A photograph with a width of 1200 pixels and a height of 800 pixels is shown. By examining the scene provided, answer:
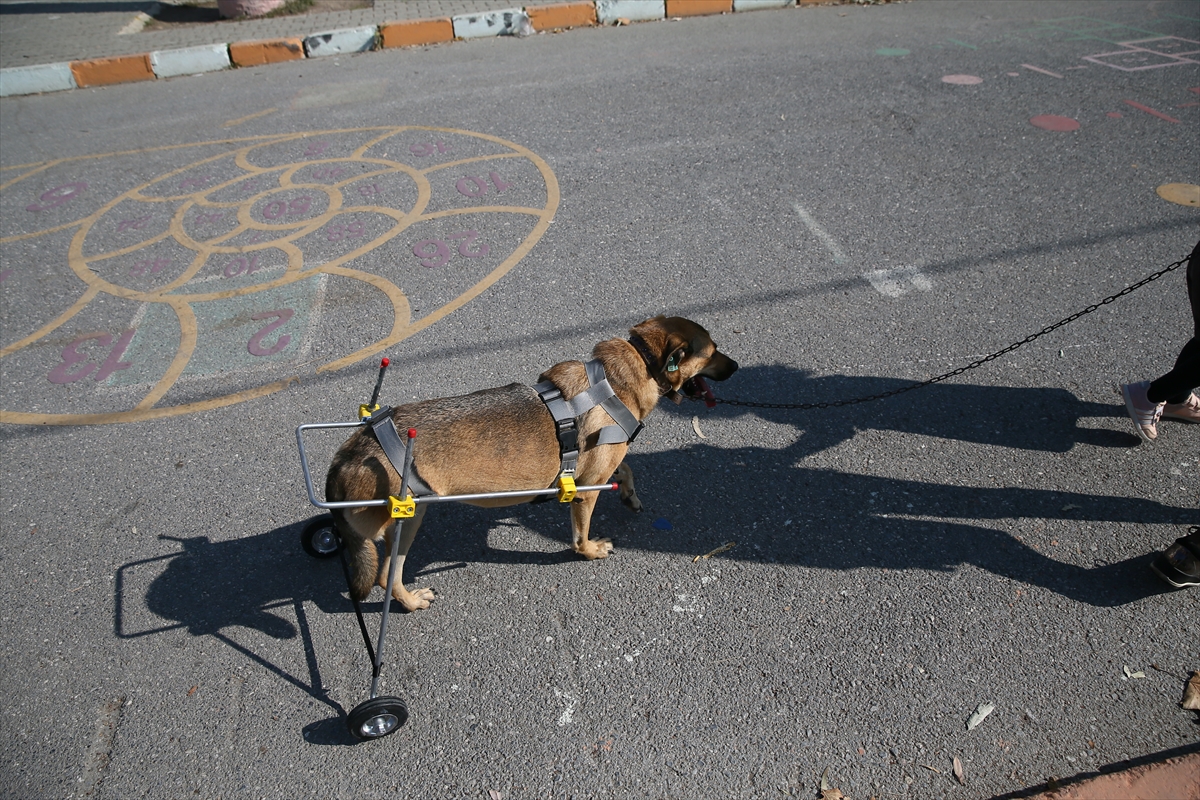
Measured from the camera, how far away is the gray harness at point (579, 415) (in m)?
3.44

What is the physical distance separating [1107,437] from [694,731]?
3185mm

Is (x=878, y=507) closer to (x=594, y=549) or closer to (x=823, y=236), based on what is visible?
(x=594, y=549)

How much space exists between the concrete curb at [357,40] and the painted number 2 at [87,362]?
7.30 metres

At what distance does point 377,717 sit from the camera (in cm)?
297

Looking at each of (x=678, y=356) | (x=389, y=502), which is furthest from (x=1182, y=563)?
(x=389, y=502)

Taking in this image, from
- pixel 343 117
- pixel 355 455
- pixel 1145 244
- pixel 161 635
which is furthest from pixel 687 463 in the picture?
pixel 343 117

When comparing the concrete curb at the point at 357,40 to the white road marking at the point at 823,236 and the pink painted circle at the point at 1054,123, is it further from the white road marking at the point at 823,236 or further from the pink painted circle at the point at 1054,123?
the white road marking at the point at 823,236

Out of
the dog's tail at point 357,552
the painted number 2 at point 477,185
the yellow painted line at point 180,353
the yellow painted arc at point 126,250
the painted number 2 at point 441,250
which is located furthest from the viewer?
the painted number 2 at point 477,185

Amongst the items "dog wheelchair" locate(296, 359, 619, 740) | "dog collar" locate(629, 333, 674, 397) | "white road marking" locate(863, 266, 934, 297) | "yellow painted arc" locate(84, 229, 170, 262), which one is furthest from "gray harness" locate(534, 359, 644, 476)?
"yellow painted arc" locate(84, 229, 170, 262)

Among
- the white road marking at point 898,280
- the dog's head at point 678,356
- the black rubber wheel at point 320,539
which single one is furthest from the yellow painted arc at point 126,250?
the white road marking at point 898,280

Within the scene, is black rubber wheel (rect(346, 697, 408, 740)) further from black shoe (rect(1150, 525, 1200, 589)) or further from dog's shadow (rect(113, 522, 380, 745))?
black shoe (rect(1150, 525, 1200, 589))

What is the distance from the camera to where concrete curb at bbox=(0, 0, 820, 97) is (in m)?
10.6

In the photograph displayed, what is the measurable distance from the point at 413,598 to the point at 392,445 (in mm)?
950

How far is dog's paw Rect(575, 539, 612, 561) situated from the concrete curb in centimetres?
1027
